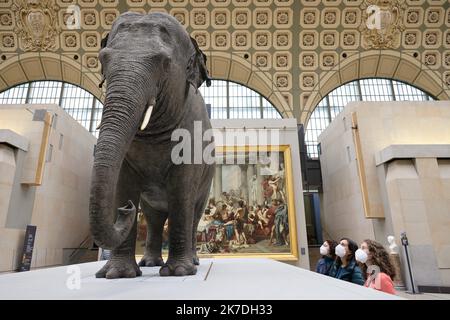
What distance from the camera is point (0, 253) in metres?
9.23

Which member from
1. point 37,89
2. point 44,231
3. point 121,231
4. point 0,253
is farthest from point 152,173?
point 37,89

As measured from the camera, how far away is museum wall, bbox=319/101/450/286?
9578mm

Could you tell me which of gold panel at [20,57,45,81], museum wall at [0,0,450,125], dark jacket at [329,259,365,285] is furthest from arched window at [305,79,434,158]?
gold panel at [20,57,45,81]

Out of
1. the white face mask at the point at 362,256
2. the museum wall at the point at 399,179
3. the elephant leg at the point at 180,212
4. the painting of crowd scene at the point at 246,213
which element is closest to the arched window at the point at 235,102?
the museum wall at the point at 399,179

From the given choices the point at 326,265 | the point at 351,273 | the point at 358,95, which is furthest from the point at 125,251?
the point at 358,95

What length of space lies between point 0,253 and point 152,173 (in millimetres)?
9444

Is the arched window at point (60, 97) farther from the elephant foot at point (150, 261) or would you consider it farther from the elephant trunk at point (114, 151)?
the elephant trunk at point (114, 151)

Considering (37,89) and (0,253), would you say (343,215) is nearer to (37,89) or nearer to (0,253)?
(0,253)

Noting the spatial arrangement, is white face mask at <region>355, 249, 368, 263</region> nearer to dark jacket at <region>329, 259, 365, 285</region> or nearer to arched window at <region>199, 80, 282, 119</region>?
dark jacket at <region>329, 259, 365, 285</region>

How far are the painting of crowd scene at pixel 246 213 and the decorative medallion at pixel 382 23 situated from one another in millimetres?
11826

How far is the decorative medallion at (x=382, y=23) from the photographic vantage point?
1853cm

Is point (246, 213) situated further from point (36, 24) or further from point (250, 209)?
point (36, 24)

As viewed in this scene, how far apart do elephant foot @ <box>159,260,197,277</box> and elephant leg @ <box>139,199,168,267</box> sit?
94 cm

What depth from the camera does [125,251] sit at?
2.32m
